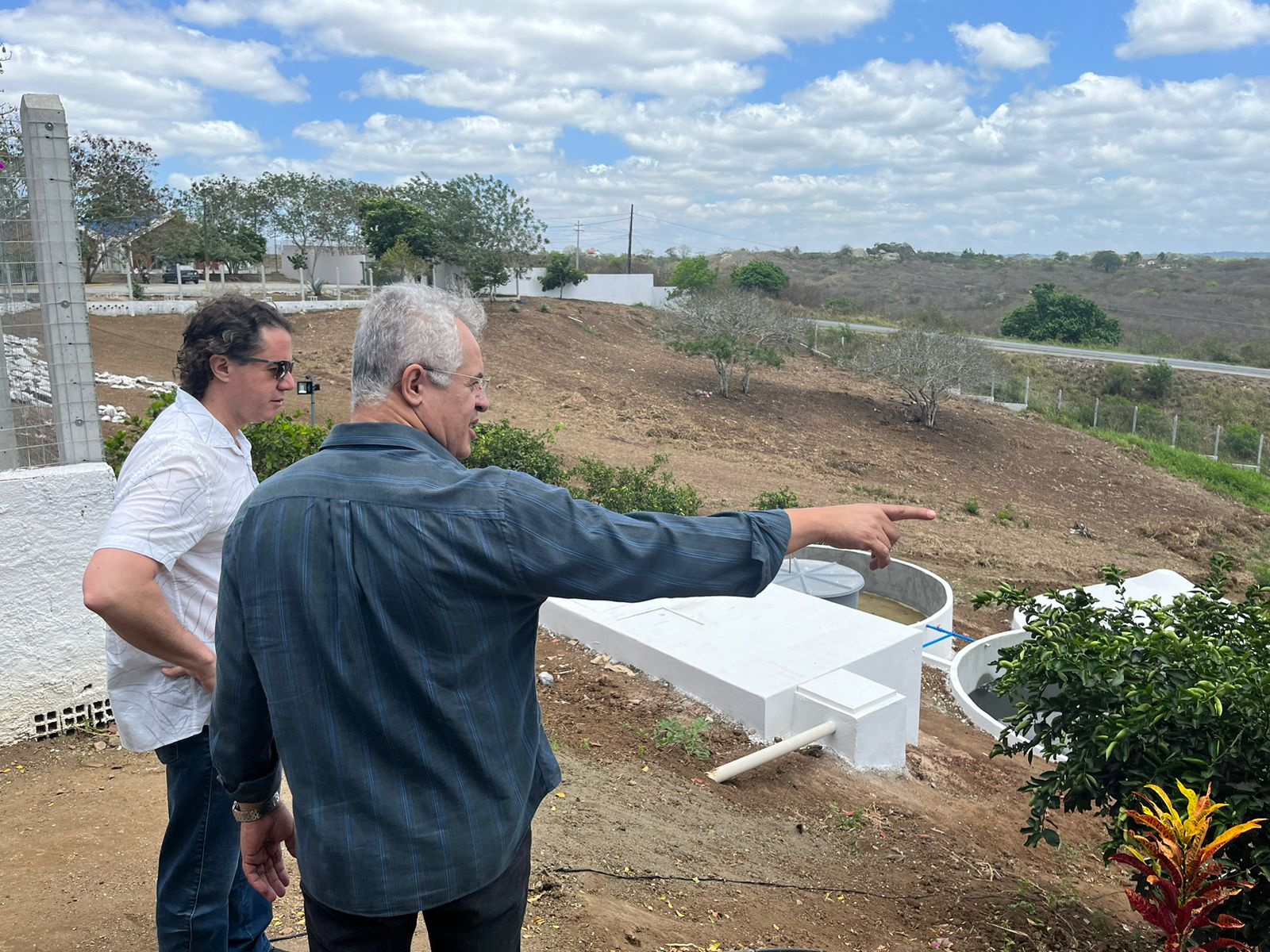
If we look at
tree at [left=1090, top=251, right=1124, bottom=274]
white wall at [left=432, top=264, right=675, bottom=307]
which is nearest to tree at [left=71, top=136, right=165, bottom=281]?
white wall at [left=432, top=264, right=675, bottom=307]

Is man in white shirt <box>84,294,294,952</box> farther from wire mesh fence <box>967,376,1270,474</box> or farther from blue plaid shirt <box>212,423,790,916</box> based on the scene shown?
wire mesh fence <box>967,376,1270,474</box>

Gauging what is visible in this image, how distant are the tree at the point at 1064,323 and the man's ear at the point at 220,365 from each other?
4150 cm

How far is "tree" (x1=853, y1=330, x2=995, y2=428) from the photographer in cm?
2083

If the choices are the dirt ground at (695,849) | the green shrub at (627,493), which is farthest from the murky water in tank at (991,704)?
the green shrub at (627,493)

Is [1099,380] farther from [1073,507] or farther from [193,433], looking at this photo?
[193,433]

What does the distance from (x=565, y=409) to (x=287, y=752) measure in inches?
684

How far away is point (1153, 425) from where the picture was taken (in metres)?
24.6

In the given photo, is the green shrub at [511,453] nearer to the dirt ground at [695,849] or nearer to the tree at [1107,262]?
the dirt ground at [695,849]

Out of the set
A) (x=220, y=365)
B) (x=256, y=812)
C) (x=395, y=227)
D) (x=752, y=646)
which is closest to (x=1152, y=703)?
(x=256, y=812)

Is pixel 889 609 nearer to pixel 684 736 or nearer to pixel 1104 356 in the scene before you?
pixel 684 736

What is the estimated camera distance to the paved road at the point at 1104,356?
31391mm

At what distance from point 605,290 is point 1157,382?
20703mm

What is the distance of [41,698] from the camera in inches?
150

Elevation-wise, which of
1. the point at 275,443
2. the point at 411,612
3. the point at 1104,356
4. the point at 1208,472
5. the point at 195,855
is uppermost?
the point at 411,612
